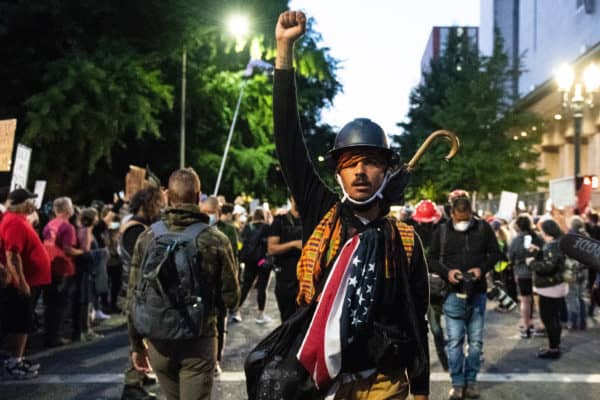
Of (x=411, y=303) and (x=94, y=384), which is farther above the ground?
(x=411, y=303)

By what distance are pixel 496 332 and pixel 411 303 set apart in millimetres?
8438

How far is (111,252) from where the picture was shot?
40.6ft

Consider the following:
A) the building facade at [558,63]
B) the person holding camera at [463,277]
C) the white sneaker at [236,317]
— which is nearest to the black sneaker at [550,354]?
the person holding camera at [463,277]

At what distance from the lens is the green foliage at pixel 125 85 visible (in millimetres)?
16172

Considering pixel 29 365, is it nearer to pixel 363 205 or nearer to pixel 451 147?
pixel 451 147

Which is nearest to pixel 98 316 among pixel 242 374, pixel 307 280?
pixel 242 374

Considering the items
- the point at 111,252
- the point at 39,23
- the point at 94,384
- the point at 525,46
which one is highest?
the point at 525,46

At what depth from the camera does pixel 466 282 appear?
666cm

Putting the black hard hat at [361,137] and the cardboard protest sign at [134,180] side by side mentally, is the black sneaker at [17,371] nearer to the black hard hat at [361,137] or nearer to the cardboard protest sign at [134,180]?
the cardboard protest sign at [134,180]

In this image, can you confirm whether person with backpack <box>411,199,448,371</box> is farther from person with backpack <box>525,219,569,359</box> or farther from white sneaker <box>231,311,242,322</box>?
white sneaker <box>231,311,242,322</box>

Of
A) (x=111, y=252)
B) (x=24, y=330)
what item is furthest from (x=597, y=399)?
(x=111, y=252)

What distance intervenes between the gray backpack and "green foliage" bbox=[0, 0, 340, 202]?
12084mm

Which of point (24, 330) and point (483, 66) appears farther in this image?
point (483, 66)

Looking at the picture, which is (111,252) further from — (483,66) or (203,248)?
(483,66)
